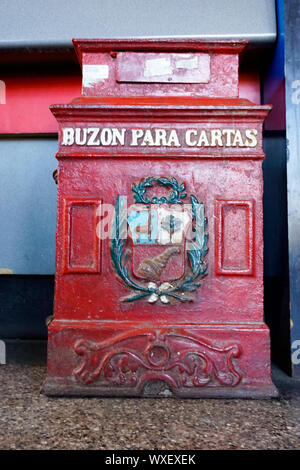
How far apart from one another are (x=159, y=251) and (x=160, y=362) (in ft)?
1.63

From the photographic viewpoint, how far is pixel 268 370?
1.56 metres

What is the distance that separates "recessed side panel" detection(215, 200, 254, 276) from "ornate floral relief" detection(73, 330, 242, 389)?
0.36 m

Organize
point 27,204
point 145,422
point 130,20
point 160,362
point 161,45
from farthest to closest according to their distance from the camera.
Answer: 1. point 27,204
2. point 130,20
3. point 161,45
4. point 160,362
5. point 145,422

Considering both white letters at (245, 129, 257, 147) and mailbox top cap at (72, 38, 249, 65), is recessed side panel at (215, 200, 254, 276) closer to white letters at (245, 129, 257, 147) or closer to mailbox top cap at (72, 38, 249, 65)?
white letters at (245, 129, 257, 147)

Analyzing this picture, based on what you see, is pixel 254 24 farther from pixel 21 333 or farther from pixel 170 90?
pixel 21 333

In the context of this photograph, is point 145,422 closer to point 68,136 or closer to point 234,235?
point 234,235

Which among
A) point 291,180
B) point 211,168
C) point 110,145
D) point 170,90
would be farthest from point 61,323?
point 291,180

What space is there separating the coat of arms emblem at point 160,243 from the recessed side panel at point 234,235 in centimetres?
8

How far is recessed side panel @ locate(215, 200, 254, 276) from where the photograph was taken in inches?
64.1

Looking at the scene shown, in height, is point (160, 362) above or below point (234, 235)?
below

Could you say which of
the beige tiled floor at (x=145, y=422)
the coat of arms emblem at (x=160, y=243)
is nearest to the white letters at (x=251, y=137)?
the coat of arms emblem at (x=160, y=243)

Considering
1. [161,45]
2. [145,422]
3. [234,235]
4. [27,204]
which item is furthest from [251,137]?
[27,204]

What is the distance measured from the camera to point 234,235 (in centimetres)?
164
